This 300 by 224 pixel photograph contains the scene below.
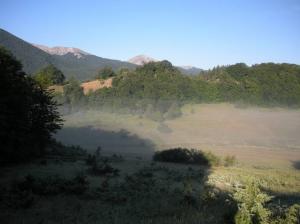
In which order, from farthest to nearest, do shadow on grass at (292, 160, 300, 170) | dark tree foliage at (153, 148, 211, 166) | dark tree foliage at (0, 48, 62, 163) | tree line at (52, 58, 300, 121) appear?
1. tree line at (52, 58, 300, 121)
2. shadow on grass at (292, 160, 300, 170)
3. dark tree foliage at (153, 148, 211, 166)
4. dark tree foliage at (0, 48, 62, 163)

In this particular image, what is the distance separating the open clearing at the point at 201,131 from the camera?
7512cm

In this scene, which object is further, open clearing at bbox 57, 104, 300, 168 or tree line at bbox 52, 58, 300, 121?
tree line at bbox 52, 58, 300, 121

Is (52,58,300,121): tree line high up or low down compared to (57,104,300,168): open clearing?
up

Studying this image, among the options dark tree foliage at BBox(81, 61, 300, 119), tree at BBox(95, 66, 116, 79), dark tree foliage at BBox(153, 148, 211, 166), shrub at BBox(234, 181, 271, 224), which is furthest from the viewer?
tree at BBox(95, 66, 116, 79)

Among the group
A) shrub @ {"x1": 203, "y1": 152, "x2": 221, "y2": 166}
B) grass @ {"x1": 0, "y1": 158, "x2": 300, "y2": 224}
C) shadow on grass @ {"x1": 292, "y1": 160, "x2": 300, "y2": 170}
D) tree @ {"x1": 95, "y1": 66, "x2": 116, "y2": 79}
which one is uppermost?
tree @ {"x1": 95, "y1": 66, "x2": 116, "y2": 79}

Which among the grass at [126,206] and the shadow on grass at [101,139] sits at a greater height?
the grass at [126,206]

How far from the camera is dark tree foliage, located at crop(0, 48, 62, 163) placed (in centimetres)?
2912

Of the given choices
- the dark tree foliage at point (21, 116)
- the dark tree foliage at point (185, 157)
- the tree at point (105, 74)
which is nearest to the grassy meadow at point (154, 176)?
the dark tree foliage at point (21, 116)

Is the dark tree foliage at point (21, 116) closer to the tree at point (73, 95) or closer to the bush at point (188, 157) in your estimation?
the bush at point (188, 157)

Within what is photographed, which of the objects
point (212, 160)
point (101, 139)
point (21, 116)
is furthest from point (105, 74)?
point (21, 116)

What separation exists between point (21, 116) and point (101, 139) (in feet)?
157

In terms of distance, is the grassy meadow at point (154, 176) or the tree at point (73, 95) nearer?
the grassy meadow at point (154, 176)

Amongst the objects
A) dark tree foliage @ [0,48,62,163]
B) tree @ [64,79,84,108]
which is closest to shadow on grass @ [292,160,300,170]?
dark tree foliage @ [0,48,62,163]

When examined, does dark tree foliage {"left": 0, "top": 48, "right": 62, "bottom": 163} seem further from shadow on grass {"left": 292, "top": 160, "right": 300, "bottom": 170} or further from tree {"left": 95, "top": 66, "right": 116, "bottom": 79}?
tree {"left": 95, "top": 66, "right": 116, "bottom": 79}
